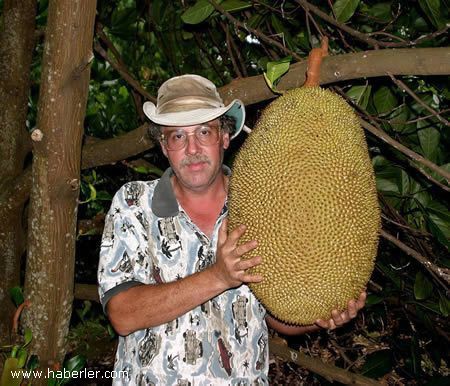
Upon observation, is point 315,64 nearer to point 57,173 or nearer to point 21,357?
point 57,173

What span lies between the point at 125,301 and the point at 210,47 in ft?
6.14

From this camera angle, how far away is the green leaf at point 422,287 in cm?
199

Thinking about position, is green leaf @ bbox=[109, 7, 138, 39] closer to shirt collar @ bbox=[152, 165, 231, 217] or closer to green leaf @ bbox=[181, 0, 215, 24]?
green leaf @ bbox=[181, 0, 215, 24]

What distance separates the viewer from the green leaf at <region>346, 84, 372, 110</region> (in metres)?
1.90

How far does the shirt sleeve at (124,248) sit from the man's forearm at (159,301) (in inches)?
1.8

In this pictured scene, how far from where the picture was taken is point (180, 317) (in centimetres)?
182

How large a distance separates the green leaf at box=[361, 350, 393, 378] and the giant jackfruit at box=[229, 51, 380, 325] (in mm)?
875

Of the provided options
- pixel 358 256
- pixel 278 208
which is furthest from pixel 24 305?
pixel 358 256

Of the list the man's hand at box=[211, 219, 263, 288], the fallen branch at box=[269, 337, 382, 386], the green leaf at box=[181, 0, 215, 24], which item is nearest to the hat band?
the green leaf at box=[181, 0, 215, 24]

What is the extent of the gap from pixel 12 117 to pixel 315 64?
5.22 ft

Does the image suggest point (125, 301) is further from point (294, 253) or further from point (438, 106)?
point (438, 106)

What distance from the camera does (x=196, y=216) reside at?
1968 millimetres

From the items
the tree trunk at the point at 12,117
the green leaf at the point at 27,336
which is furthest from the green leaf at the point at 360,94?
the tree trunk at the point at 12,117

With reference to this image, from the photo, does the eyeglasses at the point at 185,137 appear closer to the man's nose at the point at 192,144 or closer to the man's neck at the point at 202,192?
the man's nose at the point at 192,144
